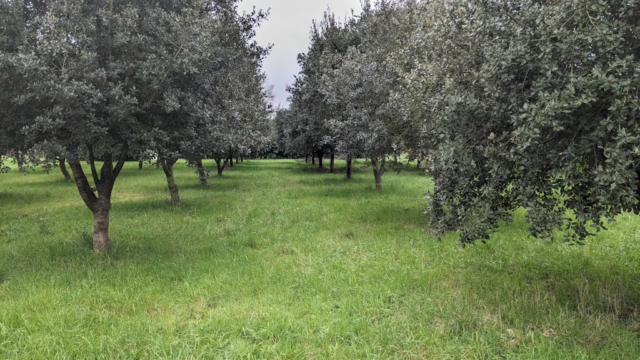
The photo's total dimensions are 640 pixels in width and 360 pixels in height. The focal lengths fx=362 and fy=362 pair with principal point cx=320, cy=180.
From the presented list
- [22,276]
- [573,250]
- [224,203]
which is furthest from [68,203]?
[573,250]

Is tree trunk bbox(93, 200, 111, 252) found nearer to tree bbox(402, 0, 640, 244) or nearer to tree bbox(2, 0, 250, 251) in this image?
tree bbox(2, 0, 250, 251)

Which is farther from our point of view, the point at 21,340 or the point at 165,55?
the point at 165,55

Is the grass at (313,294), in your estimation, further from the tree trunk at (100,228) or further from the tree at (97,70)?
the tree at (97,70)

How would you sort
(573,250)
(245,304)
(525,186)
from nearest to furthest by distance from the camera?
(525,186)
(245,304)
(573,250)

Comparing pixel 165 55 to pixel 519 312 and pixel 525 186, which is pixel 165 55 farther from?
pixel 519 312

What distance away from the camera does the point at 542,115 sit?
12.8 feet

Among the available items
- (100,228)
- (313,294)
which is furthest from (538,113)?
(100,228)

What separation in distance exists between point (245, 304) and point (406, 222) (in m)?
7.15

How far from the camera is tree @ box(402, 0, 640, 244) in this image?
377cm

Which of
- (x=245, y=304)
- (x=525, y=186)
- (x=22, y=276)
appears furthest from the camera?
(x=22, y=276)

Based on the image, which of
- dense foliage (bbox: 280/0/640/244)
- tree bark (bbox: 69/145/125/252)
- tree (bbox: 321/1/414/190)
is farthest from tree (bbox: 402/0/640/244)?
tree bark (bbox: 69/145/125/252)

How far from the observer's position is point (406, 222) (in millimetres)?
11727

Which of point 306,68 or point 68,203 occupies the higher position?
point 306,68

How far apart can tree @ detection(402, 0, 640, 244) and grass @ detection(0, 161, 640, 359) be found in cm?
148
